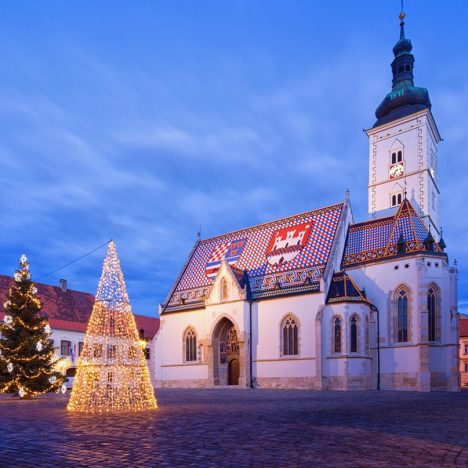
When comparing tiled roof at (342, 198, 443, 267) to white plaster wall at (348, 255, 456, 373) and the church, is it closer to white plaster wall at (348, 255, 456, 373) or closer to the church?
the church

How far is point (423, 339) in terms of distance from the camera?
32.4 metres

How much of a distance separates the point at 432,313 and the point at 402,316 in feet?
6.20

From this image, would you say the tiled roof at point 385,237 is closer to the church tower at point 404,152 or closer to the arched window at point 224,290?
the arched window at point 224,290

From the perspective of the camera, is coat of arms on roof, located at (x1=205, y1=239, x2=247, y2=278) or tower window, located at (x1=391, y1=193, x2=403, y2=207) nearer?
coat of arms on roof, located at (x1=205, y1=239, x2=247, y2=278)

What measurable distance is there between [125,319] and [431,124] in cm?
4363

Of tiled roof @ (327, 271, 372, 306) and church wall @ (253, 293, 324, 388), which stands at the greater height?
tiled roof @ (327, 271, 372, 306)

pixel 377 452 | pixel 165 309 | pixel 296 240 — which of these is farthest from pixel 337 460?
pixel 165 309

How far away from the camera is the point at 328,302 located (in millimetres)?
35156

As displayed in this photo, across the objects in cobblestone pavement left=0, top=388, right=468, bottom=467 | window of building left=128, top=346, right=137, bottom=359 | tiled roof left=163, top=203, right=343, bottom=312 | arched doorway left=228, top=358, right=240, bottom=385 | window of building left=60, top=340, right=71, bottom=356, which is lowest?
arched doorway left=228, top=358, right=240, bottom=385

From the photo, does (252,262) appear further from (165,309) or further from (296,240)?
(165,309)

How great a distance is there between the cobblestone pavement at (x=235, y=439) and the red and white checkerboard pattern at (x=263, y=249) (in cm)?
2367

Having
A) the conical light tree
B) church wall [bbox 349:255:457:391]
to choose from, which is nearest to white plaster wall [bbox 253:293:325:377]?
church wall [bbox 349:255:457:391]

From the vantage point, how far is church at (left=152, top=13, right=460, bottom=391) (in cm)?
3369

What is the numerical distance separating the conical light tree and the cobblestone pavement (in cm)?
202
